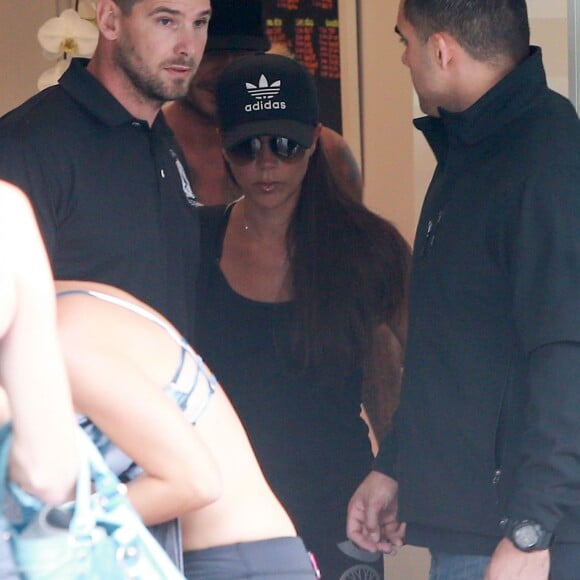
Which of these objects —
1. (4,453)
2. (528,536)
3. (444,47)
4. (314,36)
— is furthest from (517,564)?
(314,36)

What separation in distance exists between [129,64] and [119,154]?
0.22 m

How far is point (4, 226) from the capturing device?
4.31 ft

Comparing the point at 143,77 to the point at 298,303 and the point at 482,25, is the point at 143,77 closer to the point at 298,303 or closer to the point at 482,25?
the point at 298,303

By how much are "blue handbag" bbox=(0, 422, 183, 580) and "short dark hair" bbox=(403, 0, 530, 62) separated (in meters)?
1.26

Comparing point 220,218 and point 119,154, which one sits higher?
point 119,154

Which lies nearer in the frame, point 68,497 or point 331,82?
point 68,497

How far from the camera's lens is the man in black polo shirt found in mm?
2674

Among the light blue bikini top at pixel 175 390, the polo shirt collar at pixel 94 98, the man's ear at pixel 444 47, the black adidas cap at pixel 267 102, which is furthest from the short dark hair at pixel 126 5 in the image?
the light blue bikini top at pixel 175 390

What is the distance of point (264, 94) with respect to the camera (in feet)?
10.1

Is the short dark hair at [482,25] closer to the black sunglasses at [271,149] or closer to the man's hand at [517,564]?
the black sunglasses at [271,149]

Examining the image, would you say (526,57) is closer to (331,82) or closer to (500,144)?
(500,144)

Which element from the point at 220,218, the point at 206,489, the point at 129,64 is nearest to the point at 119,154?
the point at 129,64

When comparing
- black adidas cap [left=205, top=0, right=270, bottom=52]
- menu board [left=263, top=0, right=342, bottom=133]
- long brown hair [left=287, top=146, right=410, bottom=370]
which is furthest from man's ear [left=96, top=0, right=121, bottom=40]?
menu board [left=263, top=0, right=342, bottom=133]

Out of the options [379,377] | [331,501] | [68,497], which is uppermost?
[68,497]
